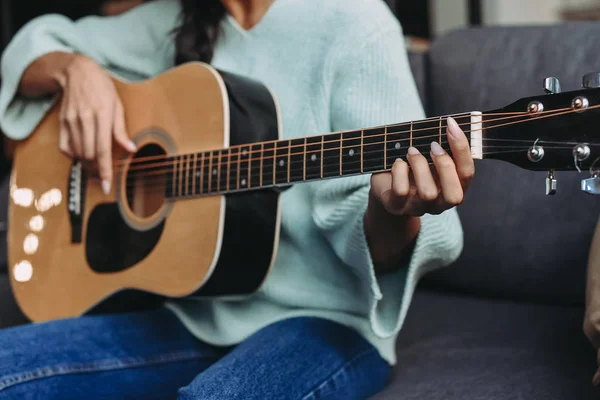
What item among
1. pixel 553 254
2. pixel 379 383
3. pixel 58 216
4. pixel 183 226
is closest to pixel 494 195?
pixel 553 254

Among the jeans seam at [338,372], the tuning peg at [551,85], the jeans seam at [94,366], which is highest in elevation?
the tuning peg at [551,85]

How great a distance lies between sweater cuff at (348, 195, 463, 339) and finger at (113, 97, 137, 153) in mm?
431

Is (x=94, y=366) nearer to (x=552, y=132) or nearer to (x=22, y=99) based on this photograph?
(x=22, y=99)

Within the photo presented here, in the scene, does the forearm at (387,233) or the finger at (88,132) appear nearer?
the forearm at (387,233)

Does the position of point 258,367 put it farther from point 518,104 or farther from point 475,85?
point 475,85

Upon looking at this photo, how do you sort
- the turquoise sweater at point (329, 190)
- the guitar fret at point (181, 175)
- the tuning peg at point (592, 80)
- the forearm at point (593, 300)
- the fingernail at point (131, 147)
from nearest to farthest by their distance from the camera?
1. the tuning peg at point (592, 80)
2. the forearm at point (593, 300)
3. the turquoise sweater at point (329, 190)
4. the guitar fret at point (181, 175)
5. the fingernail at point (131, 147)

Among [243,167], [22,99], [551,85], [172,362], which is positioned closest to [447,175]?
[551,85]

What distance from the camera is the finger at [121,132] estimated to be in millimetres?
1179

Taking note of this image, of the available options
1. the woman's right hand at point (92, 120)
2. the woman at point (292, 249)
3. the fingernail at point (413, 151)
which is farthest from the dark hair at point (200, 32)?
the fingernail at point (413, 151)

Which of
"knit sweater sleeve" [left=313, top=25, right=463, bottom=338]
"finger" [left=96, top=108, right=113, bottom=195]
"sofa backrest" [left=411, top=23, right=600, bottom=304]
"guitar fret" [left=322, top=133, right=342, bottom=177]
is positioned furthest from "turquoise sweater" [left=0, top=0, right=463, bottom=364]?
"sofa backrest" [left=411, top=23, right=600, bottom=304]

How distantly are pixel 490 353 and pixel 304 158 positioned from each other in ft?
1.50

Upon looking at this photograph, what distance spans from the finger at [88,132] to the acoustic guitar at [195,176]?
1.8 inches

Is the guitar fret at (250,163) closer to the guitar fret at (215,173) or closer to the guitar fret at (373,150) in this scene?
the guitar fret at (215,173)

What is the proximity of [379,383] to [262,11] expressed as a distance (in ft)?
2.08
